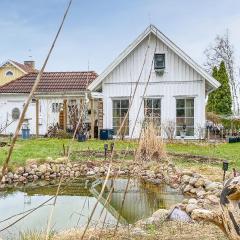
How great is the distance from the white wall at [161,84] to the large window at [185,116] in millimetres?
206

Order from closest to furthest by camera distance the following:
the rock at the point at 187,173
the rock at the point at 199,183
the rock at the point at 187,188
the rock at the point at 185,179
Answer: the rock at the point at 199,183
the rock at the point at 187,188
the rock at the point at 185,179
the rock at the point at 187,173

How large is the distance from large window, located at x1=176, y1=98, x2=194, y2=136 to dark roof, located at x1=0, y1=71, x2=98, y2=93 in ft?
21.1

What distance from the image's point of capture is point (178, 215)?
6203mm

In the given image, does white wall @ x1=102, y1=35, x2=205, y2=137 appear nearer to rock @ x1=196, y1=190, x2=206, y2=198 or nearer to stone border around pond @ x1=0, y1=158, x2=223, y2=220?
stone border around pond @ x1=0, y1=158, x2=223, y2=220

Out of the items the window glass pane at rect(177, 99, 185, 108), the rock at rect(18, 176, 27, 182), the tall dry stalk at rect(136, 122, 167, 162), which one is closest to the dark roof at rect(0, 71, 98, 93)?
the window glass pane at rect(177, 99, 185, 108)

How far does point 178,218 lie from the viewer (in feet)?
20.1

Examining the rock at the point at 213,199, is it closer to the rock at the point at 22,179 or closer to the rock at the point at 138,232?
the rock at the point at 138,232

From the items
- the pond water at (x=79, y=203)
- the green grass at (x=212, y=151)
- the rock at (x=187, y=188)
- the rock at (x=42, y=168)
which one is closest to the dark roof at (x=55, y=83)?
the green grass at (x=212, y=151)

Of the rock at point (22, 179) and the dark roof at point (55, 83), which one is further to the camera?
the dark roof at point (55, 83)

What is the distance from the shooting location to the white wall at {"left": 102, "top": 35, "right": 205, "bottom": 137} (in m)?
20.5

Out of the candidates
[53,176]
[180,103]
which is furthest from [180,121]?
[53,176]

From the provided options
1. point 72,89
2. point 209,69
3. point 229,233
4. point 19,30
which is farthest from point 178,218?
point 209,69

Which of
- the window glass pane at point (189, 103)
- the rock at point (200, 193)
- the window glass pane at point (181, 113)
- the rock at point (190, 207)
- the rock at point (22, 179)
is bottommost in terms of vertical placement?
the rock at point (22, 179)

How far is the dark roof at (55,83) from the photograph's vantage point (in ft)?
84.2
